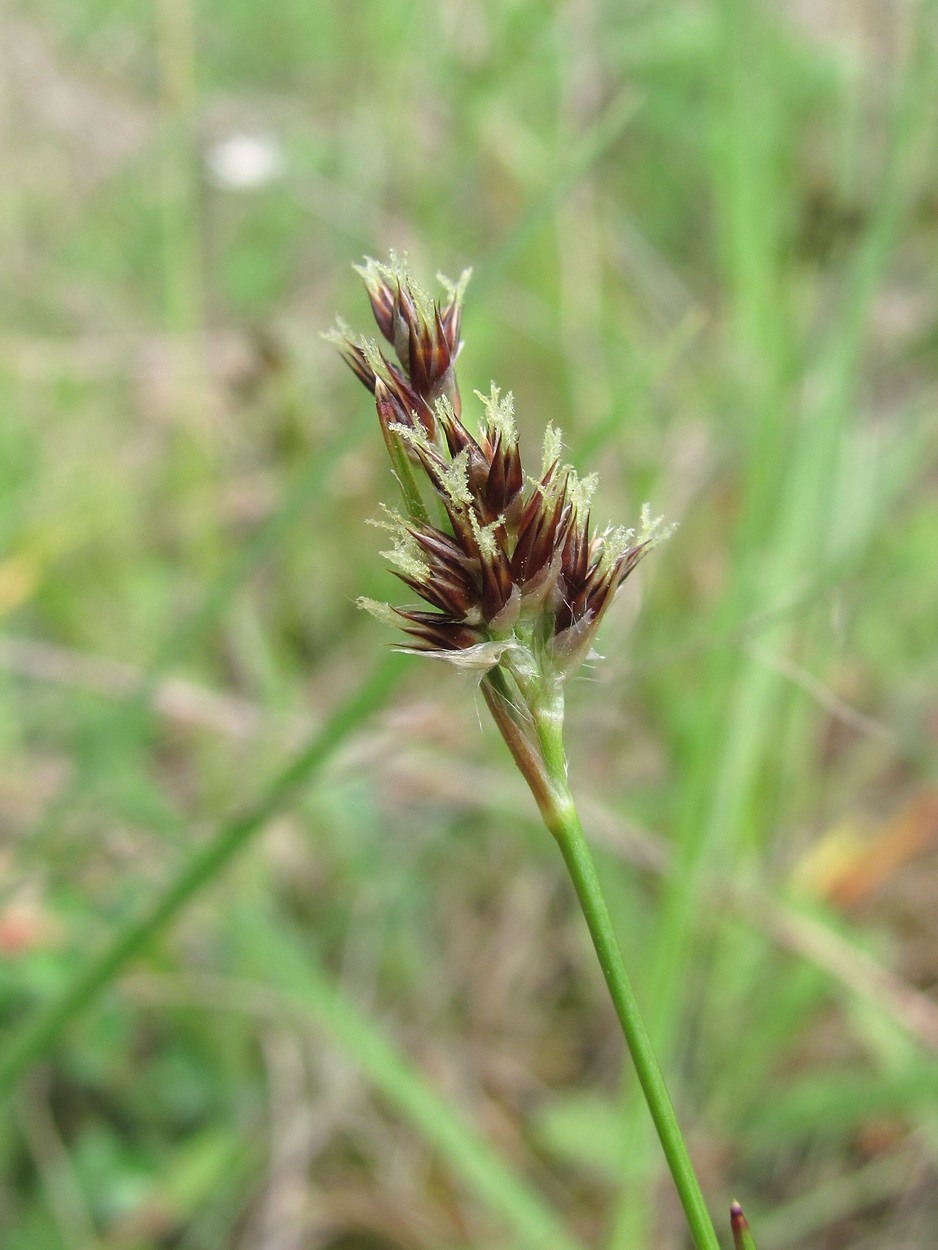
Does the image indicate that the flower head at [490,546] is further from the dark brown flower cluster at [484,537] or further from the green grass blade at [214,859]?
the green grass blade at [214,859]

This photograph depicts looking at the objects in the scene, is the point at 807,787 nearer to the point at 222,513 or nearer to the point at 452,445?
the point at 222,513

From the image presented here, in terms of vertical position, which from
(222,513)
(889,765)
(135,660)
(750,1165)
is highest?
(222,513)

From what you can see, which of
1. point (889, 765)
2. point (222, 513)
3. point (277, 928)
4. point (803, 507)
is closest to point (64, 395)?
point (222, 513)

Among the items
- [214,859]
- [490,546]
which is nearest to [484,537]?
[490,546]

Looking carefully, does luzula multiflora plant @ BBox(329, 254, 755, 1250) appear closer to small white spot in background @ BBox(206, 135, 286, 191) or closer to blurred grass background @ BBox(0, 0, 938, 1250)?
blurred grass background @ BBox(0, 0, 938, 1250)

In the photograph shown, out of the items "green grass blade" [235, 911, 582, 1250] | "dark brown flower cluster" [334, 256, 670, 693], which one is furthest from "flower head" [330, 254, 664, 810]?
"green grass blade" [235, 911, 582, 1250]

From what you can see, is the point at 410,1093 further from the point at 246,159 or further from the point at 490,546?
the point at 246,159

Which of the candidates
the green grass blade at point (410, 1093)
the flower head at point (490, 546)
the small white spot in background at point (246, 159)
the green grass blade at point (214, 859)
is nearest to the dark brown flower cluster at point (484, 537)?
the flower head at point (490, 546)
